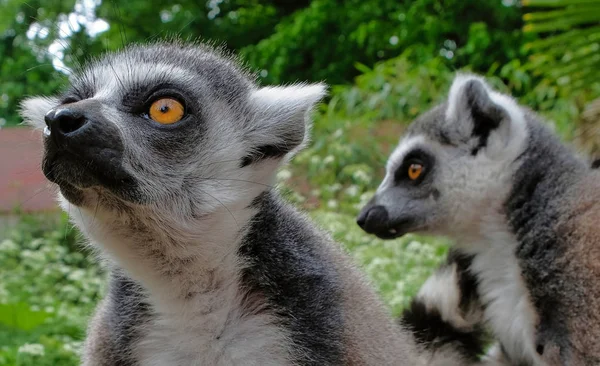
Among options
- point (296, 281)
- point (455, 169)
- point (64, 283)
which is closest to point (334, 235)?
point (455, 169)

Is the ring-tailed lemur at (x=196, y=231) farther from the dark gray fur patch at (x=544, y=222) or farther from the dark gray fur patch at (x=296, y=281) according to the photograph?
the dark gray fur patch at (x=544, y=222)

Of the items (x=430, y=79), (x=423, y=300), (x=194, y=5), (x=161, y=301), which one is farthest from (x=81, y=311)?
(x=194, y=5)

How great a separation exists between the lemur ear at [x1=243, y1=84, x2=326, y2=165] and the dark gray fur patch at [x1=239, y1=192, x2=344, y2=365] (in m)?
0.15

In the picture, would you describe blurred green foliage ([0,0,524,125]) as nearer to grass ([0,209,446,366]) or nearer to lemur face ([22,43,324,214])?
grass ([0,209,446,366])

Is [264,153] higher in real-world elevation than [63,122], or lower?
lower

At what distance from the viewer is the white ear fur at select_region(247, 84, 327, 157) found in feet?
8.00

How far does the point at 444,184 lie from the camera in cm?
381

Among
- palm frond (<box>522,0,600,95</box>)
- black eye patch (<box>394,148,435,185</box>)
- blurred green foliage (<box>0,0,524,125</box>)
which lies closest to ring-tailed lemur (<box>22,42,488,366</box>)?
black eye patch (<box>394,148,435,185</box>)

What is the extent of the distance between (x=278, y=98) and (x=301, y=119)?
0.43ft

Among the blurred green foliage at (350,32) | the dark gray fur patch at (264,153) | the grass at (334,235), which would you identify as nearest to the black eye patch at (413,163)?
the grass at (334,235)

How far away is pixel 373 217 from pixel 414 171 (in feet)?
1.15

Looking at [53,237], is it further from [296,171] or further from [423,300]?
[423,300]

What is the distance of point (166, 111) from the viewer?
2.27 m

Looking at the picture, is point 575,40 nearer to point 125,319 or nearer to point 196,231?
point 196,231
